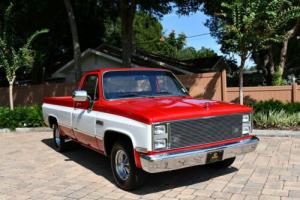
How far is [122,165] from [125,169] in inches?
3.3

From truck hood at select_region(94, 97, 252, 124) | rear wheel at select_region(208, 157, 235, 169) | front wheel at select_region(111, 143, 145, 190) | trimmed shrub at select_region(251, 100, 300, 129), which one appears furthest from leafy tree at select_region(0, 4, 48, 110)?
rear wheel at select_region(208, 157, 235, 169)

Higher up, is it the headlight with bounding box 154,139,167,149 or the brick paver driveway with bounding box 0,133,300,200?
the headlight with bounding box 154,139,167,149

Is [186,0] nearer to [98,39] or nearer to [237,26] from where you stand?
[237,26]

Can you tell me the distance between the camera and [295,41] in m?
29.2

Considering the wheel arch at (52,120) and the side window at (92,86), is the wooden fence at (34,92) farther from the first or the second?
the side window at (92,86)

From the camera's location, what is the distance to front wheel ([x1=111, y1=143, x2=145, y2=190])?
601 centimetres

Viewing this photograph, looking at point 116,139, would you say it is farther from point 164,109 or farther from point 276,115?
point 276,115

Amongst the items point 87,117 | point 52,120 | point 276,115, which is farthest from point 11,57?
point 276,115

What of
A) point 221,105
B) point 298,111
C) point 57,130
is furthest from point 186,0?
point 221,105

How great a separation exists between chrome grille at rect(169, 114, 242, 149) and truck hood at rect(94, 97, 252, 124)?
0.09m

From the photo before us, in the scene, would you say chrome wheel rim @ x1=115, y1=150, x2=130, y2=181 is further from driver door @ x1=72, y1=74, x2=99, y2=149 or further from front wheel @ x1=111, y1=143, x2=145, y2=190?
driver door @ x1=72, y1=74, x2=99, y2=149

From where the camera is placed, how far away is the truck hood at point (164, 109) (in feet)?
18.3

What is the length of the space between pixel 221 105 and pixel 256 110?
20.2ft

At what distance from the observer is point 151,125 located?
5.44 meters
